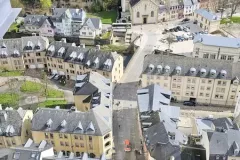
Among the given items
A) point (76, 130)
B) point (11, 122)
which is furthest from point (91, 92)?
point (11, 122)

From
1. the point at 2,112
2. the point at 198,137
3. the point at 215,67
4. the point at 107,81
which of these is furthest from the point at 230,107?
the point at 2,112

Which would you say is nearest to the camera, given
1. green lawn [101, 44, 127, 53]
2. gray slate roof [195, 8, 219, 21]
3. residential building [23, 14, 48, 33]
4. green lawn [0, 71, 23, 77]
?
green lawn [0, 71, 23, 77]

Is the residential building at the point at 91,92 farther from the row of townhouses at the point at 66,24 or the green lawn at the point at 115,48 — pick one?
the row of townhouses at the point at 66,24

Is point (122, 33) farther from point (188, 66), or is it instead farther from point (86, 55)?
point (188, 66)

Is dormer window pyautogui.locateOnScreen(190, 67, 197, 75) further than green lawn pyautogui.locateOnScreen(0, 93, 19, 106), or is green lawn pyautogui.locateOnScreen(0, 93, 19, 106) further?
green lawn pyautogui.locateOnScreen(0, 93, 19, 106)

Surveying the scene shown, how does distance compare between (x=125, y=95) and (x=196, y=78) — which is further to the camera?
(x=125, y=95)

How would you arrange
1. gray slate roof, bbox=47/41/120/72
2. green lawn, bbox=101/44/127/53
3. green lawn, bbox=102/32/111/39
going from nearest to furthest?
gray slate roof, bbox=47/41/120/72 < green lawn, bbox=101/44/127/53 < green lawn, bbox=102/32/111/39

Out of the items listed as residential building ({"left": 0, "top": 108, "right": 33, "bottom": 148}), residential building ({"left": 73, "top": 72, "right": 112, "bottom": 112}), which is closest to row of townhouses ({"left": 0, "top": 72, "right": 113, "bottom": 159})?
residential building ({"left": 0, "top": 108, "right": 33, "bottom": 148})

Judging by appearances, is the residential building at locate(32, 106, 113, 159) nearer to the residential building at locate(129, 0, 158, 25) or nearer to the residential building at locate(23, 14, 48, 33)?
the residential building at locate(23, 14, 48, 33)
